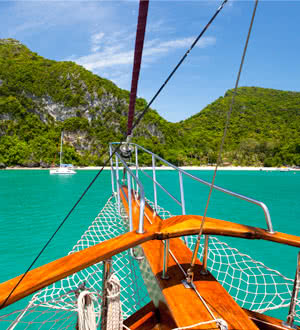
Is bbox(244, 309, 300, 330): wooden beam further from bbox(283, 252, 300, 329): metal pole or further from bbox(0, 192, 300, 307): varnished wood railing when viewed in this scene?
bbox(0, 192, 300, 307): varnished wood railing

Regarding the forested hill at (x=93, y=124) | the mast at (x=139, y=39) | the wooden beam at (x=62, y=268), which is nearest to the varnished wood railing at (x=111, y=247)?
the wooden beam at (x=62, y=268)

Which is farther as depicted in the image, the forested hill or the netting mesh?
the forested hill

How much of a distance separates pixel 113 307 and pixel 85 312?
151 mm

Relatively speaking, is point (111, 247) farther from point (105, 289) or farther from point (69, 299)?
point (69, 299)

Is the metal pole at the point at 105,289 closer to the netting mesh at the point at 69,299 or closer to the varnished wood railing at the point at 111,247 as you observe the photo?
the netting mesh at the point at 69,299

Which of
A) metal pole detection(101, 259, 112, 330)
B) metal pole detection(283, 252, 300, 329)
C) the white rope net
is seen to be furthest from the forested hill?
metal pole detection(283, 252, 300, 329)

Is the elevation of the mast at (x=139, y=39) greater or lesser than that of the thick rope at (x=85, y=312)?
greater

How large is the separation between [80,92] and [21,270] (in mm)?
71683

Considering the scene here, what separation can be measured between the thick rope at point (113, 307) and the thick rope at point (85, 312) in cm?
10

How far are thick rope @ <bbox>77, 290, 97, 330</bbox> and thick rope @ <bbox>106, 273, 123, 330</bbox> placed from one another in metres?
0.10

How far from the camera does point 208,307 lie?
1.06 m

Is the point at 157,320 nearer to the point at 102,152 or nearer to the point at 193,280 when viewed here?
the point at 193,280

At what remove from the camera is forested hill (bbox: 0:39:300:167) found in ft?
184

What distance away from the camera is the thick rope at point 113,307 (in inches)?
46.2
